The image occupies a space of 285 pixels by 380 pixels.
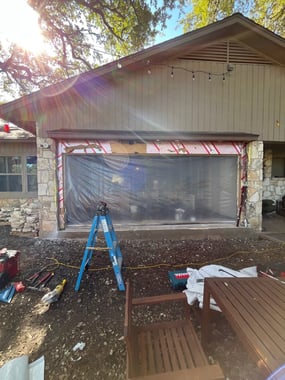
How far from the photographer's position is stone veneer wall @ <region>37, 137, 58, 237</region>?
5.15 meters

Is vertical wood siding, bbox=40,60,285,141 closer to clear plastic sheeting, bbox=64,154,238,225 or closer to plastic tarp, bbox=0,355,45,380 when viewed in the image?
clear plastic sheeting, bbox=64,154,238,225

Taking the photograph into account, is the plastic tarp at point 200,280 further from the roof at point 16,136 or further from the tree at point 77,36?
the tree at point 77,36

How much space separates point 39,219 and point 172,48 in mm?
5350

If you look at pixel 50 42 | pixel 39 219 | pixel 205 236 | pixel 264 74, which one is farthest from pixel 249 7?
pixel 39 219

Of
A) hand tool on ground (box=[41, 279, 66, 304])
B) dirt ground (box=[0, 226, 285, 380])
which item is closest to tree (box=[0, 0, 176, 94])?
dirt ground (box=[0, 226, 285, 380])

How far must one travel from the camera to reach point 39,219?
17.3ft

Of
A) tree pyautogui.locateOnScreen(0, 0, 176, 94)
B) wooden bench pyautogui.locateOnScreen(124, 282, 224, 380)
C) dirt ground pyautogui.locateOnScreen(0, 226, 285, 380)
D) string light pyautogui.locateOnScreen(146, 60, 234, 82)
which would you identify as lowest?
dirt ground pyautogui.locateOnScreen(0, 226, 285, 380)

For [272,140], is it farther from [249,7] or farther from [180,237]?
[249,7]

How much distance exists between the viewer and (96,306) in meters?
2.66

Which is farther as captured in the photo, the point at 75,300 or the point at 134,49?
the point at 134,49

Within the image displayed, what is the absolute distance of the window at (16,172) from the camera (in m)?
6.88

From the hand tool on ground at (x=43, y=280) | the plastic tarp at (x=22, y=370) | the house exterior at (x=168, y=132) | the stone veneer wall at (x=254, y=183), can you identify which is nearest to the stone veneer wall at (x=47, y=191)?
the house exterior at (x=168, y=132)

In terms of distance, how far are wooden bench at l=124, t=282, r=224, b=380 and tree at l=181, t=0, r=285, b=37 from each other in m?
12.5

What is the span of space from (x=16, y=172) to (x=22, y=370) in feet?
21.3
